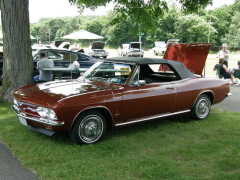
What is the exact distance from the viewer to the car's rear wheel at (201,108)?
6610 mm

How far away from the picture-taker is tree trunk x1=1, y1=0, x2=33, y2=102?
7875 mm

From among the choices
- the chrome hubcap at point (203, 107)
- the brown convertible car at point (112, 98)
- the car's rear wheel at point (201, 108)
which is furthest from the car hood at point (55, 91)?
the chrome hubcap at point (203, 107)

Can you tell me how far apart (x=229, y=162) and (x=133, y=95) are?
6.36 ft

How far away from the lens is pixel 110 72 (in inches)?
238

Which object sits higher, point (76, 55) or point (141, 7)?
point (141, 7)

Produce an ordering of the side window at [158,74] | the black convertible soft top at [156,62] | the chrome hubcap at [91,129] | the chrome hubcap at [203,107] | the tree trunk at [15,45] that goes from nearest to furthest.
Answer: the chrome hubcap at [91,129] < the black convertible soft top at [156,62] < the side window at [158,74] < the chrome hubcap at [203,107] < the tree trunk at [15,45]

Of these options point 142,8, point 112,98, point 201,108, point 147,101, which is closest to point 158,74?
point 201,108

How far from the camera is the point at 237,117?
7.14m

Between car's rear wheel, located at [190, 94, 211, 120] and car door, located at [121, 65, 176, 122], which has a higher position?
car door, located at [121, 65, 176, 122]

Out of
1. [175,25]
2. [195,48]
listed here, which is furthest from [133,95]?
[175,25]

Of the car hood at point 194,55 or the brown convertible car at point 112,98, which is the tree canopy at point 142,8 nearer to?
the car hood at point 194,55

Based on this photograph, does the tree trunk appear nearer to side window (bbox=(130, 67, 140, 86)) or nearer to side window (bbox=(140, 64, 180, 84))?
side window (bbox=(140, 64, 180, 84))

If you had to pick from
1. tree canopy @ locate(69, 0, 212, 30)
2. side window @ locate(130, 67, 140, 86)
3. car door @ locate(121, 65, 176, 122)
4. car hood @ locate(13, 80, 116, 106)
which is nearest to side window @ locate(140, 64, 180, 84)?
car door @ locate(121, 65, 176, 122)

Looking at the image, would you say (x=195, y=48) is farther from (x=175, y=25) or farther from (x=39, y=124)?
(x=175, y=25)
